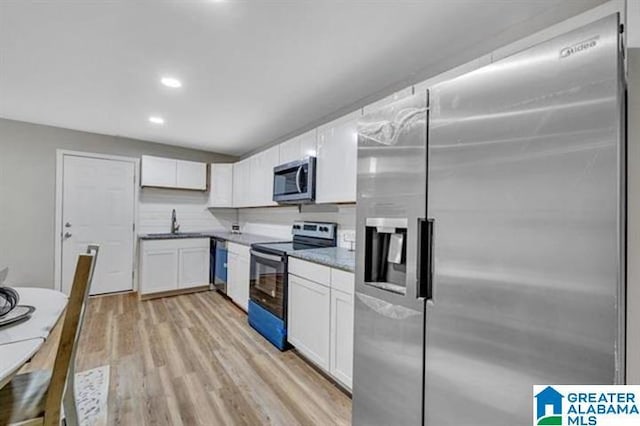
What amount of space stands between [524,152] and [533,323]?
0.55 metres

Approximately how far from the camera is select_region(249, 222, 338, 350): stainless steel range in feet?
8.18

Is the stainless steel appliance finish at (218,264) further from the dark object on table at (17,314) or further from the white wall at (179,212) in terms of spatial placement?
the dark object on table at (17,314)

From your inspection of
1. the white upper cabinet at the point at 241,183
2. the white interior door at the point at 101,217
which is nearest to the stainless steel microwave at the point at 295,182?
the white upper cabinet at the point at 241,183

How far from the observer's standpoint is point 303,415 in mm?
1725

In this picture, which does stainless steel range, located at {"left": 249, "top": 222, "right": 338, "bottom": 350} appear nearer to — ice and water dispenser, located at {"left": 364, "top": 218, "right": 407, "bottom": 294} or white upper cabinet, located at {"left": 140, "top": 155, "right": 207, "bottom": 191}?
ice and water dispenser, located at {"left": 364, "top": 218, "right": 407, "bottom": 294}

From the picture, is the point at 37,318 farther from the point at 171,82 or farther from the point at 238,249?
the point at 238,249

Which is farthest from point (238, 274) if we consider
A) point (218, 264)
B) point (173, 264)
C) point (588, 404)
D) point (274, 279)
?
point (588, 404)

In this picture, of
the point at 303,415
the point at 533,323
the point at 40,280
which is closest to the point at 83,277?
the point at 303,415

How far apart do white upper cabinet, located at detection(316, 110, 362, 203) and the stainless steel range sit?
490mm

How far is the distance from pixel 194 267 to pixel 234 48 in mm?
3318

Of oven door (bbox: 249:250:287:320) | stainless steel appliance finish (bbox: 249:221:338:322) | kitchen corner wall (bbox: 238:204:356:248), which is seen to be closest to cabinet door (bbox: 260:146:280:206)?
kitchen corner wall (bbox: 238:204:356:248)

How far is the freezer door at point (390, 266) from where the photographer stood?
1203mm

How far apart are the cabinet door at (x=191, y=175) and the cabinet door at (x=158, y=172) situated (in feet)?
0.23

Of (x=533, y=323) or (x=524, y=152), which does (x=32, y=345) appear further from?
(x=524, y=152)
